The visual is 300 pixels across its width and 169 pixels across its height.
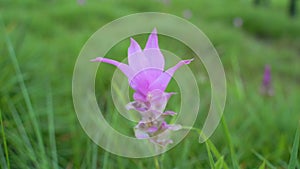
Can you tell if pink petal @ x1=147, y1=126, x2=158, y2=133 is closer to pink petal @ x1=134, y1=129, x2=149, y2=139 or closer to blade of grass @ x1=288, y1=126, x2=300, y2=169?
pink petal @ x1=134, y1=129, x2=149, y2=139

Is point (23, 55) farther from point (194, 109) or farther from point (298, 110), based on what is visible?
point (298, 110)

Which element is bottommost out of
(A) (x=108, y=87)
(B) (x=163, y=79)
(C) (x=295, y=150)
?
(C) (x=295, y=150)

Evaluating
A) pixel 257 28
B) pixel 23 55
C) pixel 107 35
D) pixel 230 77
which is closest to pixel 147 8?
pixel 257 28

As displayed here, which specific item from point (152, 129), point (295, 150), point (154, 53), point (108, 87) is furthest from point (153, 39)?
point (108, 87)

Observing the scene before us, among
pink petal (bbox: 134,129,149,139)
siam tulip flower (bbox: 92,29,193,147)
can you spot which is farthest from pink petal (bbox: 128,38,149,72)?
pink petal (bbox: 134,129,149,139)

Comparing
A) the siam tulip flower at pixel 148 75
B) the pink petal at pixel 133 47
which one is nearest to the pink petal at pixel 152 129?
the siam tulip flower at pixel 148 75

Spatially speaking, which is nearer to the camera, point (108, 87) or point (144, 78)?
point (144, 78)

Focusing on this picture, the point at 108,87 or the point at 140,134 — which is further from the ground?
the point at 108,87

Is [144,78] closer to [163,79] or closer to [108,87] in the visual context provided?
[163,79]
